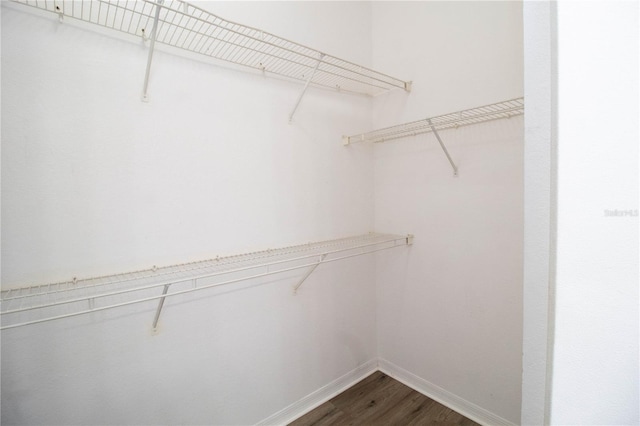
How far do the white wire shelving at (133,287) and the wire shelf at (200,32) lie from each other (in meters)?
0.84

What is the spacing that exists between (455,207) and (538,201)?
1023mm

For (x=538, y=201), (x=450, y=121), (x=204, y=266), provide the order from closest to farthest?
(x=538, y=201) < (x=204, y=266) < (x=450, y=121)


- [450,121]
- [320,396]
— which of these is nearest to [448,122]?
[450,121]

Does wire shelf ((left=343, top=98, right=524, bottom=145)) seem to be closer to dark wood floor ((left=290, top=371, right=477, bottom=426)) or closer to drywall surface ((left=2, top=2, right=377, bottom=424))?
drywall surface ((left=2, top=2, right=377, bottom=424))

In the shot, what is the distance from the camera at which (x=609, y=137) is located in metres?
0.62

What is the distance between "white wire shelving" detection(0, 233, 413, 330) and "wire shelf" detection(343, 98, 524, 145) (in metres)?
0.72

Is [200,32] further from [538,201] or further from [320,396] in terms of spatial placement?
[320,396]

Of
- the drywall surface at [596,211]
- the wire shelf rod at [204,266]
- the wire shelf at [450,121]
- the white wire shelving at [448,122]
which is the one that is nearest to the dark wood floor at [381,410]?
the wire shelf rod at [204,266]

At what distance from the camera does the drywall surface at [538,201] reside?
59 cm

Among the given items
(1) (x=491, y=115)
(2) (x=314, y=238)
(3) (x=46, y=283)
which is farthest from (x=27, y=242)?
(1) (x=491, y=115)

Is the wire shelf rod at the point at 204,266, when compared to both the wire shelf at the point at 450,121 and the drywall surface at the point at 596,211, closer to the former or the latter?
the wire shelf at the point at 450,121

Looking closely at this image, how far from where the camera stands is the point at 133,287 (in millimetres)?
1080

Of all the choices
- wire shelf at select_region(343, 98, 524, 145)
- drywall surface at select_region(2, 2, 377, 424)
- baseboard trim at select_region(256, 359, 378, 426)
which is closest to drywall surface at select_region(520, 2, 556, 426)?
wire shelf at select_region(343, 98, 524, 145)

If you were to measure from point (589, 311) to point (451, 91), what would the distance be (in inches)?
52.1
